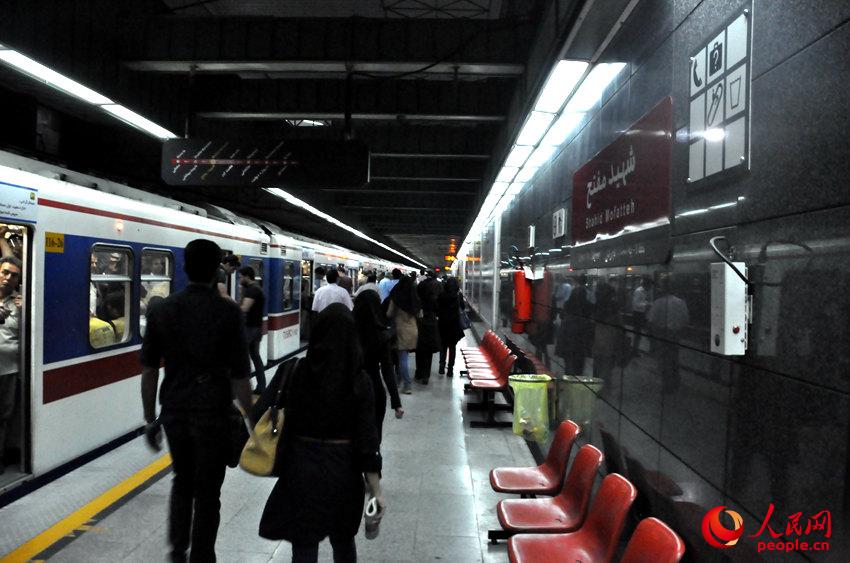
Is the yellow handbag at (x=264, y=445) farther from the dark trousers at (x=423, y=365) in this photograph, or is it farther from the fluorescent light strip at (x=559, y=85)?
the dark trousers at (x=423, y=365)

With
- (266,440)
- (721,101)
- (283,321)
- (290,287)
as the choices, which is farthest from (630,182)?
(290,287)

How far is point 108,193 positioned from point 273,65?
6.45ft

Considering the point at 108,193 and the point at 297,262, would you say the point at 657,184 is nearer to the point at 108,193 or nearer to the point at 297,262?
the point at 108,193

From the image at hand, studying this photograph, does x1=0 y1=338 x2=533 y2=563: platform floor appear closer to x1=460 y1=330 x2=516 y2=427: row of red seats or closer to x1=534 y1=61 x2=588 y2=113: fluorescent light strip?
x1=460 y1=330 x2=516 y2=427: row of red seats

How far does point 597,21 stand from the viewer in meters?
2.88

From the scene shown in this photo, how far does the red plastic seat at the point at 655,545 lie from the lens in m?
2.00

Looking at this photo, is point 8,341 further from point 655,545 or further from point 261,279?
point 261,279

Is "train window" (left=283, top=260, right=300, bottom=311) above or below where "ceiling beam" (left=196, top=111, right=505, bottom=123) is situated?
below

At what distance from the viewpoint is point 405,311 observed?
25.0 ft

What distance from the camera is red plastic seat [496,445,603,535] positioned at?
10.0ft

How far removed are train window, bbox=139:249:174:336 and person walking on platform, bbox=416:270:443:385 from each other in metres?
3.63

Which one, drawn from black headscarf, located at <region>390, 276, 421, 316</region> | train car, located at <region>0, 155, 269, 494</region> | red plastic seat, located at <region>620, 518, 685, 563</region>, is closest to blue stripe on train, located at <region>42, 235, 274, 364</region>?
train car, located at <region>0, 155, 269, 494</region>

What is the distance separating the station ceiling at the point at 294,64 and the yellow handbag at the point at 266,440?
327 cm

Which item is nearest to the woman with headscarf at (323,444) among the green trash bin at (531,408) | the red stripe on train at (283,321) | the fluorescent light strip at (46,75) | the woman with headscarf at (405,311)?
the green trash bin at (531,408)
